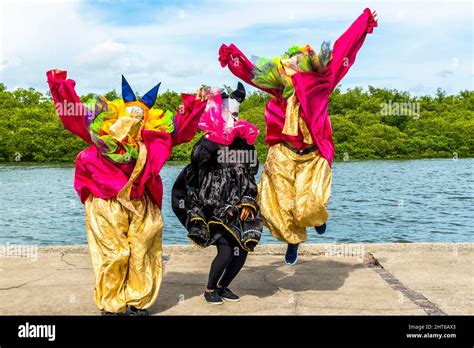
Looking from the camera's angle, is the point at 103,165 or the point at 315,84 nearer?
the point at 103,165

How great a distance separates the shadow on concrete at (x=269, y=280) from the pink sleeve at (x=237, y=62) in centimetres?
182

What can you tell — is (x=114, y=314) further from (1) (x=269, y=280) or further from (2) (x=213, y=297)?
(1) (x=269, y=280)

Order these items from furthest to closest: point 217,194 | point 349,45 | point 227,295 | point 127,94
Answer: point 349,45, point 227,295, point 217,194, point 127,94

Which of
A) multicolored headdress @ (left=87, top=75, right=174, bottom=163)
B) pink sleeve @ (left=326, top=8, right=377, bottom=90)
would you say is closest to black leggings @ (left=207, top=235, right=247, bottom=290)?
multicolored headdress @ (left=87, top=75, right=174, bottom=163)

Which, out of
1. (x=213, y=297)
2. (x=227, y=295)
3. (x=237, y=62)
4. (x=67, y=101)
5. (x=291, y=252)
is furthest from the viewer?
(x=291, y=252)

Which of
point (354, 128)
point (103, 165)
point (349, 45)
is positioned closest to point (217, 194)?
point (103, 165)

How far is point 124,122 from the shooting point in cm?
525

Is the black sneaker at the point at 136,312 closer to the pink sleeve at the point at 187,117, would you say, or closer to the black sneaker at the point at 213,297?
the black sneaker at the point at 213,297

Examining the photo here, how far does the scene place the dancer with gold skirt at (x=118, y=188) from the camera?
5207 millimetres

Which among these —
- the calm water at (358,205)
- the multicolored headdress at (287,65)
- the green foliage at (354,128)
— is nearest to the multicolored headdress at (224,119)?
the multicolored headdress at (287,65)

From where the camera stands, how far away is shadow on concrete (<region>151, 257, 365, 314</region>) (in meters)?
6.08

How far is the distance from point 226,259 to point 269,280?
45.2 inches

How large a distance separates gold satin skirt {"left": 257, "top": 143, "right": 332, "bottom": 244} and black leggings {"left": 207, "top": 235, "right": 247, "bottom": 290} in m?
0.56
